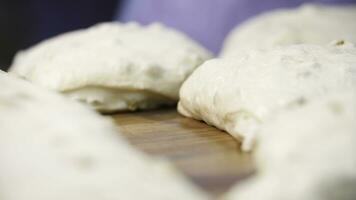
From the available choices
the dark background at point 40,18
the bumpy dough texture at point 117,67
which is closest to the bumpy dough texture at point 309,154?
the bumpy dough texture at point 117,67

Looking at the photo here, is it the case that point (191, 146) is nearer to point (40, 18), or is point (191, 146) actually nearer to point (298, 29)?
point (298, 29)

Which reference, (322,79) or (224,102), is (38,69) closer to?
(224,102)

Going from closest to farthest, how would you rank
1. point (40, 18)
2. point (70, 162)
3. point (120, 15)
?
point (70, 162)
point (40, 18)
point (120, 15)

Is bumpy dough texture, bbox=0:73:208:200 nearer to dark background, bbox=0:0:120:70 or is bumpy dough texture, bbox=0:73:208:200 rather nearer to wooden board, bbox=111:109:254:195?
wooden board, bbox=111:109:254:195

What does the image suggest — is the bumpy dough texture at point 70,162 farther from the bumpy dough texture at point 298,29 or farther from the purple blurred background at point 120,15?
the purple blurred background at point 120,15

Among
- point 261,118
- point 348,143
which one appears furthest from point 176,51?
point 348,143

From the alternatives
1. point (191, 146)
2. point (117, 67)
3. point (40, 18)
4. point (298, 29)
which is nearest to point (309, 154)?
point (191, 146)
